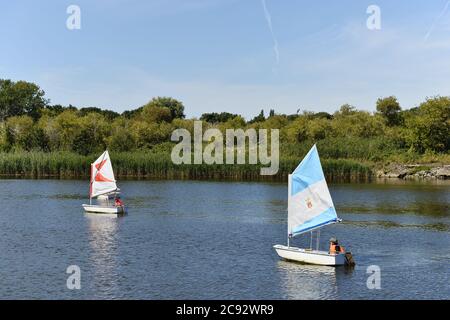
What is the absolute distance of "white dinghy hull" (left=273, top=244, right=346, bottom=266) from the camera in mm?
32000

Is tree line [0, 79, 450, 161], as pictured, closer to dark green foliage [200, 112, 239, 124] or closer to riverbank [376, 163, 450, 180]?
riverbank [376, 163, 450, 180]

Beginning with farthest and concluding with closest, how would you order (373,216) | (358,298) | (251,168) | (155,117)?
(155,117) → (251,168) → (373,216) → (358,298)

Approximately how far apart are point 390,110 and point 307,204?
114 meters

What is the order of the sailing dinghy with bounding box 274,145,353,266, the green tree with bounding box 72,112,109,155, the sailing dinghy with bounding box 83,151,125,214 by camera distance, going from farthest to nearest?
the green tree with bounding box 72,112,109,155
the sailing dinghy with bounding box 83,151,125,214
the sailing dinghy with bounding box 274,145,353,266

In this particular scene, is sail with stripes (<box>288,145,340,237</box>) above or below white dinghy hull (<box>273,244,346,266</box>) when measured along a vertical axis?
above

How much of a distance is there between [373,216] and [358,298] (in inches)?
1073

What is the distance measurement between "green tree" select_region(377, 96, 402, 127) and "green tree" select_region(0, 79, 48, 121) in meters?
88.2

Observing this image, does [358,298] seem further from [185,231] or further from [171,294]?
[185,231]

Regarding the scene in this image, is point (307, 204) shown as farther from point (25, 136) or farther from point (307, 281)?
point (25, 136)

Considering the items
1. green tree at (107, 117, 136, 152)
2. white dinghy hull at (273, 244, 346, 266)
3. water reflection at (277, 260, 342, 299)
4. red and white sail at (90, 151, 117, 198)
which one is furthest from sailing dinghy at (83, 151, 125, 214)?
green tree at (107, 117, 136, 152)

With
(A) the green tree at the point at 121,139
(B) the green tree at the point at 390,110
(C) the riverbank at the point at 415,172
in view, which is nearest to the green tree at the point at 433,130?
(C) the riverbank at the point at 415,172

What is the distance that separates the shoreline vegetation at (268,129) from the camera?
310 ft

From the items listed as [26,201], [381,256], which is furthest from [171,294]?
[26,201]

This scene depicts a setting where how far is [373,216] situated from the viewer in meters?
52.9
